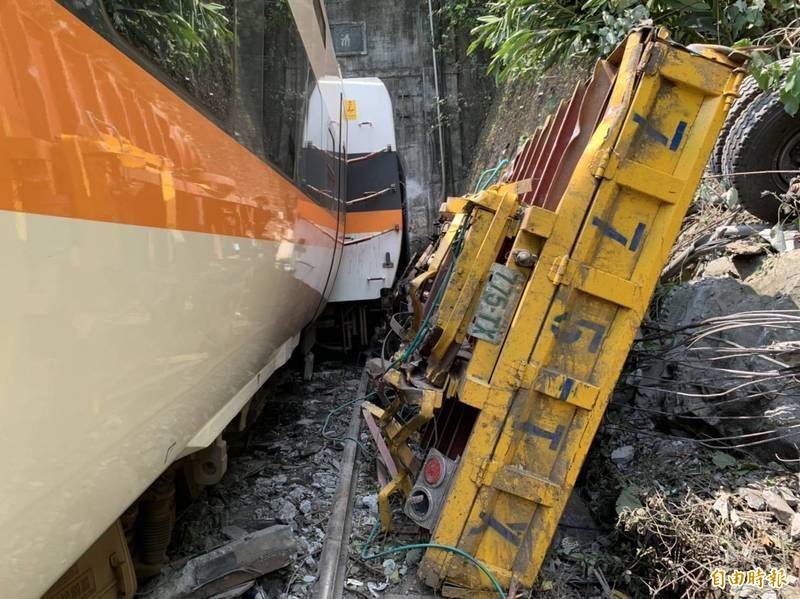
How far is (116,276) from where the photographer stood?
137 centimetres

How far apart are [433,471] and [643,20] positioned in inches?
107

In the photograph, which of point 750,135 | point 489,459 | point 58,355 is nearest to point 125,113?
point 58,355

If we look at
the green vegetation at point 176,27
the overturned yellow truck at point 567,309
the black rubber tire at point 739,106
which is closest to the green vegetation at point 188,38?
the green vegetation at point 176,27

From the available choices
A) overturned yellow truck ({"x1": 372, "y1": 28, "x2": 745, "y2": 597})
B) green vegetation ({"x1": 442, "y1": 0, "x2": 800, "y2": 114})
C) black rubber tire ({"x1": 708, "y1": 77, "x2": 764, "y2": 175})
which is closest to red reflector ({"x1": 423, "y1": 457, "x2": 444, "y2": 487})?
overturned yellow truck ({"x1": 372, "y1": 28, "x2": 745, "y2": 597})

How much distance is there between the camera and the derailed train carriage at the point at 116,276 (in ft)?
3.61

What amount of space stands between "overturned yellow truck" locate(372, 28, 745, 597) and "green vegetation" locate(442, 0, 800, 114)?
1.14 metres

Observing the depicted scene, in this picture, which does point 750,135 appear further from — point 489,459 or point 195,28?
point 195,28

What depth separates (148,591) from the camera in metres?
2.40

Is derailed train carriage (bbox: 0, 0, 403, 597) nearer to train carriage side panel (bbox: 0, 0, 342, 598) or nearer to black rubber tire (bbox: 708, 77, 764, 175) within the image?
train carriage side panel (bbox: 0, 0, 342, 598)

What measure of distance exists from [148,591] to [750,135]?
422cm

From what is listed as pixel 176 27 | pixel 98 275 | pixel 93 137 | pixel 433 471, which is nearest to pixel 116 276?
pixel 98 275

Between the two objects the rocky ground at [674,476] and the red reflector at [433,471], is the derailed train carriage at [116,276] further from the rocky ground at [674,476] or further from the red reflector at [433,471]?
the red reflector at [433,471]

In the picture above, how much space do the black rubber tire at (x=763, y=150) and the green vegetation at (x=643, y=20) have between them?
235mm

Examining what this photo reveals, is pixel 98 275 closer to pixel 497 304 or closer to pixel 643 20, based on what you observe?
pixel 497 304
